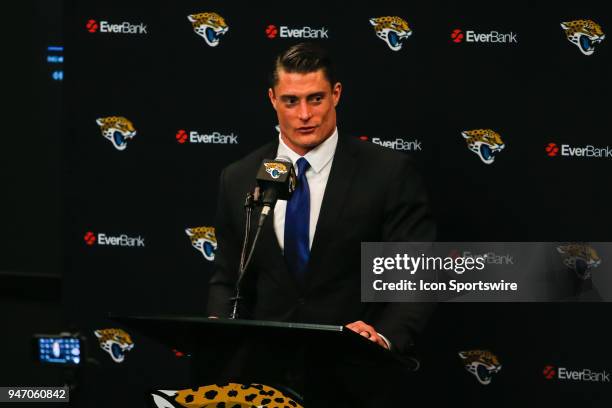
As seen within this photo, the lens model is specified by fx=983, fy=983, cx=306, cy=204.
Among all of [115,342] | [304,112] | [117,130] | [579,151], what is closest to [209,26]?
[117,130]

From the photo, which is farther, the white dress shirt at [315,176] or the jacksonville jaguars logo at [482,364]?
the jacksonville jaguars logo at [482,364]

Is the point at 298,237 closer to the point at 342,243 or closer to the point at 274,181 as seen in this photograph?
the point at 342,243

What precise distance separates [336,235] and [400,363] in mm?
1046

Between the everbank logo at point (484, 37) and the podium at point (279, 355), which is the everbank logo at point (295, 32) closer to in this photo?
the everbank logo at point (484, 37)

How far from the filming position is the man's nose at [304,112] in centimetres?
413

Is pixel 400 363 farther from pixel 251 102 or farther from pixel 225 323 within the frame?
pixel 251 102

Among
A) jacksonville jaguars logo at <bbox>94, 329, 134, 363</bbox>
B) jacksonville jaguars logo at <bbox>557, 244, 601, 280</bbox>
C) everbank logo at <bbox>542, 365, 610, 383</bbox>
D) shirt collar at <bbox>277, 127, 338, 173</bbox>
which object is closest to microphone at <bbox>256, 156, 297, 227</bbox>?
shirt collar at <bbox>277, 127, 338, 173</bbox>

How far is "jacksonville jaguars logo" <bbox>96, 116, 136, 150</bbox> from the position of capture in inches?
225

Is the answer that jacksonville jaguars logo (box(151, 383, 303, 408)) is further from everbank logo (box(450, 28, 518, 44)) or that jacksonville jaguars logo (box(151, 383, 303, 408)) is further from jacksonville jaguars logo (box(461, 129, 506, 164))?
everbank logo (box(450, 28, 518, 44))

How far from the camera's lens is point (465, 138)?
17.1 ft

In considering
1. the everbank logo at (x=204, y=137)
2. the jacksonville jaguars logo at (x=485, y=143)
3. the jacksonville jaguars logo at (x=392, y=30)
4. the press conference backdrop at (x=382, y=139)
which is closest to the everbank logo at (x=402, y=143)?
the press conference backdrop at (x=382, y=139)

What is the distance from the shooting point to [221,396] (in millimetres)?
3244

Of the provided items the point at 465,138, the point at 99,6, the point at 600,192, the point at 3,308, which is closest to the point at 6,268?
the point at 3,308

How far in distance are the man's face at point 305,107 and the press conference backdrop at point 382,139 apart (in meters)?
1.17
